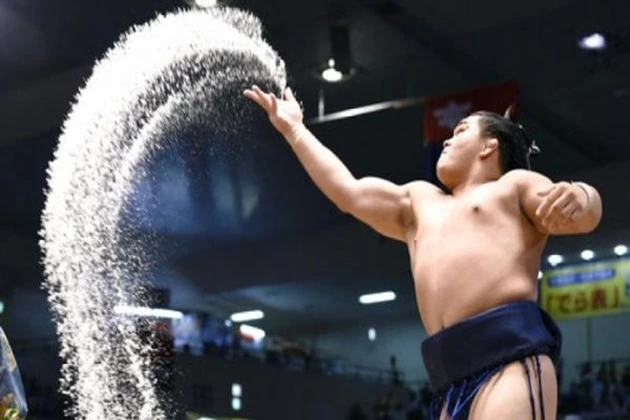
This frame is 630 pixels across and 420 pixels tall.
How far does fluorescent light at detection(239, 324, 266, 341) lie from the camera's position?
14680mm

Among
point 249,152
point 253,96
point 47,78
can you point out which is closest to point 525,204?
point 253,96

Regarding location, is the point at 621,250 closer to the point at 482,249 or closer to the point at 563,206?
the point at 482,249

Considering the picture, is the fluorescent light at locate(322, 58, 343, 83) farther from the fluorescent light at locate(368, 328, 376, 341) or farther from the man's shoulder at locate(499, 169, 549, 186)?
the fluorescent light at locate(368, 328, 376, 341)

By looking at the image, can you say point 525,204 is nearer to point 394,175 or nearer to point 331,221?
point 394,175

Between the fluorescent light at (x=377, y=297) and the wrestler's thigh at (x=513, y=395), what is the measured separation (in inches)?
481

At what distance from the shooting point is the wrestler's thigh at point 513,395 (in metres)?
2.05

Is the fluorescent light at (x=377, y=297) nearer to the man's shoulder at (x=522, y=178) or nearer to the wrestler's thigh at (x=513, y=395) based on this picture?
the man's shoulder at (x=522, y=178)

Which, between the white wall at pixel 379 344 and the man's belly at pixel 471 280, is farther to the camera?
the white wall at pixel 379 344

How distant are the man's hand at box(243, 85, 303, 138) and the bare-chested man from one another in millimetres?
69

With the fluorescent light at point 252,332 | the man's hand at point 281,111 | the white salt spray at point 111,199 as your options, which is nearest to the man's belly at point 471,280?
the man's hand at point 281,111

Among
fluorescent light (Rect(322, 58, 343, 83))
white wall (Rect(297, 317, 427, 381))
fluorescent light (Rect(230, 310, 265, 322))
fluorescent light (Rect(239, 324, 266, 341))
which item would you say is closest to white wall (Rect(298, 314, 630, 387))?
white wall (Rect(297, 317, 427, 381))

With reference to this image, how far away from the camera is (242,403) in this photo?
12.7m

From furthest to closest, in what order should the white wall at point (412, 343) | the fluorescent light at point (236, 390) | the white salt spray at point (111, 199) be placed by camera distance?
1. the fluorescent light at point (236, 390)
2. the white wall at point (412, 343)
3. the white salt spray at point (111, 199)

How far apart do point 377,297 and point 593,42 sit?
728 centimetres
